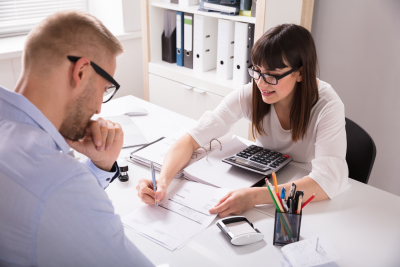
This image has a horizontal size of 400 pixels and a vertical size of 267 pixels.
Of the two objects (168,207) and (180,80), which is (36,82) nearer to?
(168,207)

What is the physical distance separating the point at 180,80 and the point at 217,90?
350 millimetres

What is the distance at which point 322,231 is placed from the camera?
3.51 ft

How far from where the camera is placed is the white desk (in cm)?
96

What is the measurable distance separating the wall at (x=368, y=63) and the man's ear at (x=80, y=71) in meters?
1.63

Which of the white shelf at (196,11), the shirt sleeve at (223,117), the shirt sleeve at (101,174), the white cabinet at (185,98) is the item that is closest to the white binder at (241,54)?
the white shelf at (196,11)

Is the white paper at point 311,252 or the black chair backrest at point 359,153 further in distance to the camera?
the black chair backrest at point 359,153

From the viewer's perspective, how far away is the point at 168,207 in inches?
45.7

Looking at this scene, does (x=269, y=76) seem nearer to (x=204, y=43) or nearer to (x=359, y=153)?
(x=359, y=153)

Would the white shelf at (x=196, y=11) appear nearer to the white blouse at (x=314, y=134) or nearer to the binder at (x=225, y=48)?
the binder at (x=225, y=48)

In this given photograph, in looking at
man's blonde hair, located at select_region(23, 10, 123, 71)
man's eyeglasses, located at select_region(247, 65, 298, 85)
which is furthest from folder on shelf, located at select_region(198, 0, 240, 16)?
man's blonde hair, located at select_region(23, 10, 123, 71)

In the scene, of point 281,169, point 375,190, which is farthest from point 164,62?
point 375,190

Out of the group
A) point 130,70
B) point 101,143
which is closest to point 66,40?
point 101,143

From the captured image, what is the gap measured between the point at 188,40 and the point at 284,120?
1.26m

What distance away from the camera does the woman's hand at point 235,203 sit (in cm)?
113
